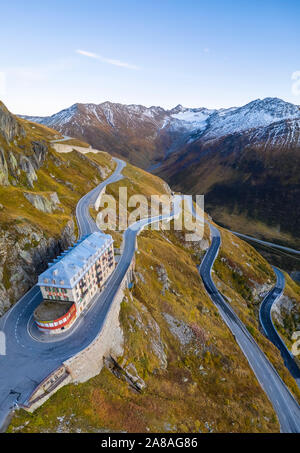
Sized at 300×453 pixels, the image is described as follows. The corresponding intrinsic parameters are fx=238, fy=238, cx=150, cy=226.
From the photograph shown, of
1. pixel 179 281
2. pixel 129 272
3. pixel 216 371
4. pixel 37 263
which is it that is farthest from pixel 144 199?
pixel 216 371

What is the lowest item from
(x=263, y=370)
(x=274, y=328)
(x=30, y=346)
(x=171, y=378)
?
(x=274, y=328)

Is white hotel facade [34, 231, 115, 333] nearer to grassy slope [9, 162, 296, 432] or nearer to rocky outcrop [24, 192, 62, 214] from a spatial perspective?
grassy slope [9, 162, 296, 432]

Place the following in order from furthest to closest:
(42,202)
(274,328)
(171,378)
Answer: (274,328) < (42,202) < (171,378)

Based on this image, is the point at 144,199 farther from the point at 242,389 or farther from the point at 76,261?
the point at 242,389

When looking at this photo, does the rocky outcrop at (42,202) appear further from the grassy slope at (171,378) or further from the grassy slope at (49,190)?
the grassy slope at (171,378)

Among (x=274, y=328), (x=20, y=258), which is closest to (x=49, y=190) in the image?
(x=20, y=258)

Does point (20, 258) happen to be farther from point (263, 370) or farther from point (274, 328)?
point (274, 328)

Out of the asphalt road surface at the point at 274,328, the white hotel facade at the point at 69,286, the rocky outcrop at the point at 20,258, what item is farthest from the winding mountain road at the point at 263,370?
the rocky outcrop at the point at 20,258

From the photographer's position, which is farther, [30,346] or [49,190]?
[49,190]

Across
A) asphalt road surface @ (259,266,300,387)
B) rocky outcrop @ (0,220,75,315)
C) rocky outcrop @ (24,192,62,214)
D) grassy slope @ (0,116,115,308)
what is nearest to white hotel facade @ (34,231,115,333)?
rocky outcrop @ (0,220,75,315)
